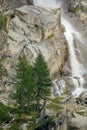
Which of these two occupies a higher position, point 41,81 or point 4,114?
point 41,81

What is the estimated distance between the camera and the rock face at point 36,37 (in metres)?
148

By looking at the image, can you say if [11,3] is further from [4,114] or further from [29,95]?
[4,114]

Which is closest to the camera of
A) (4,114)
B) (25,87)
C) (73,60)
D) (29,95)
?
(4,114)

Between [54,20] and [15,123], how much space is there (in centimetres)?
5863

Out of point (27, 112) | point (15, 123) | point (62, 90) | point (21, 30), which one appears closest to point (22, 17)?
point (21, 30)

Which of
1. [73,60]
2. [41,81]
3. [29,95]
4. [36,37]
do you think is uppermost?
[36,37]

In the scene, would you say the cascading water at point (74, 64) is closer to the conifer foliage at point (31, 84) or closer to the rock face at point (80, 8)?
the rock face at point (80, 8)

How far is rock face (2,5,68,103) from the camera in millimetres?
148000

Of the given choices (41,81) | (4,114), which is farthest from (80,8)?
(4,114)

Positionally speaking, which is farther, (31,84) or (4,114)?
(31,84)

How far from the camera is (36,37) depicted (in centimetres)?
15350

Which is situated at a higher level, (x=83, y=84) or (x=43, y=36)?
(x=43, y=36)

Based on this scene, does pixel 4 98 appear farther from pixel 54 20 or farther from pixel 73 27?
pixel 73 27

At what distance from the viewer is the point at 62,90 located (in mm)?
146875
